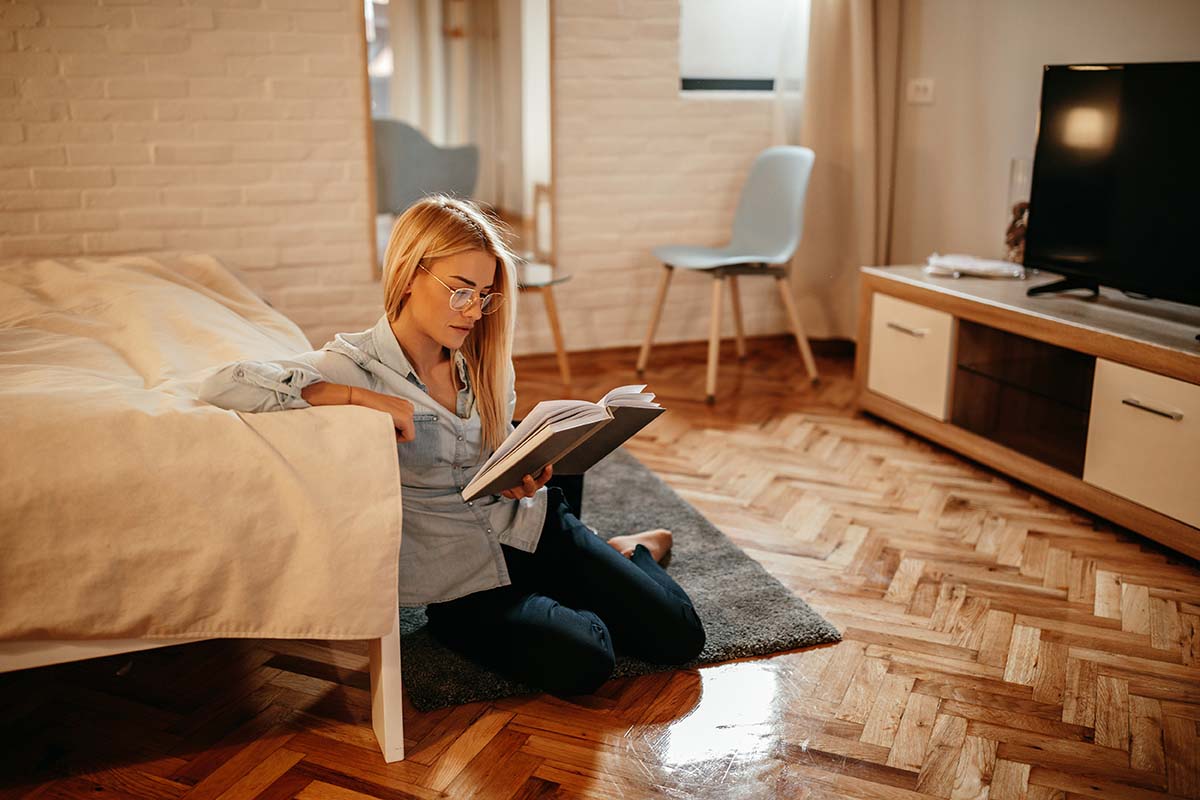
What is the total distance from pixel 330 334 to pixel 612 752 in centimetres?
253

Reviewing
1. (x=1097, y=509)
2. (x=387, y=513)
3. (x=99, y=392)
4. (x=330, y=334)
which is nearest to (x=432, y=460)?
(x=387, y=513)

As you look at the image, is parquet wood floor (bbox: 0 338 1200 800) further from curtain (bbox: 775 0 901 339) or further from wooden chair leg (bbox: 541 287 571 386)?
curtain (bbox: 775 0 901 339)

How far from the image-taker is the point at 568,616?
1.87 metres

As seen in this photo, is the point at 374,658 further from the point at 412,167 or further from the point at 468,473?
the point at 412,167

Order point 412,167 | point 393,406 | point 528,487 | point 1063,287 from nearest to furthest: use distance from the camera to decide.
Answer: point 393,406 < point 528,487 < point 1063,287 < point 412,167

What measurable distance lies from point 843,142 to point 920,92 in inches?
14.0

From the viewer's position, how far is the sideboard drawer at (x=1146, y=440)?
2406 mm

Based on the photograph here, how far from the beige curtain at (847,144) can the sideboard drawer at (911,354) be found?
0.81m

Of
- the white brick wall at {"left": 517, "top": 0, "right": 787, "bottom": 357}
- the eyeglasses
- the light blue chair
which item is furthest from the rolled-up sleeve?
the white brick wall at {"left": 517, "top": 0, "right": 787, "bottom": 357}

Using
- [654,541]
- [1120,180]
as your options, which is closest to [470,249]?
[654,541]

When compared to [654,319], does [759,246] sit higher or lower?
higher

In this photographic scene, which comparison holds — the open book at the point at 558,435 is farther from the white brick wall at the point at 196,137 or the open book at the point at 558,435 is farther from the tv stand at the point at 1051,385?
the white brick wall at the point at 196,137

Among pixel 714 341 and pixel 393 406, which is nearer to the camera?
pixel 393 406

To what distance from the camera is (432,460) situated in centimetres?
181
